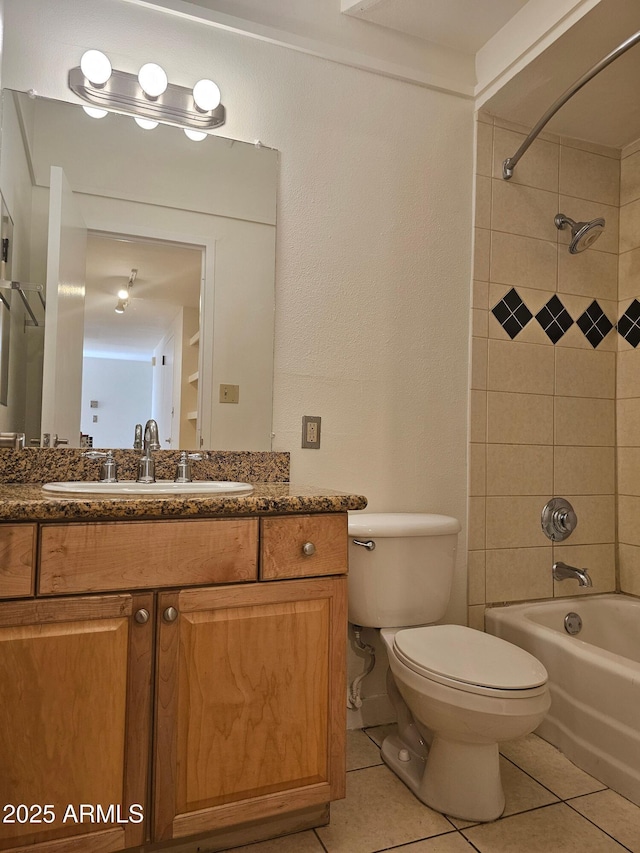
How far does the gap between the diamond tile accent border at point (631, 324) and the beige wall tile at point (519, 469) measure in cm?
60

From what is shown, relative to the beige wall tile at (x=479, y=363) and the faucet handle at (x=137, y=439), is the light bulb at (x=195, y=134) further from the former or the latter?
the beige wall tile at (x=479, y=363)

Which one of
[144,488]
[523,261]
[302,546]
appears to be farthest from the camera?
[523,261]

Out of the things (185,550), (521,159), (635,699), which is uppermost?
(521,159)

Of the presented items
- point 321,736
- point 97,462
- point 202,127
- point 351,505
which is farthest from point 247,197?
point 321,736

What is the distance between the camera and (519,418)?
227 centimetres

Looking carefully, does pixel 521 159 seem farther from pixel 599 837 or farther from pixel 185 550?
pixel 599 837

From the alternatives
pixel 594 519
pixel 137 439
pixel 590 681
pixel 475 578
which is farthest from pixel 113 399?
pixel 594 519

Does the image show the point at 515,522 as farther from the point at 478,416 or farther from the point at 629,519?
the point at 629,519

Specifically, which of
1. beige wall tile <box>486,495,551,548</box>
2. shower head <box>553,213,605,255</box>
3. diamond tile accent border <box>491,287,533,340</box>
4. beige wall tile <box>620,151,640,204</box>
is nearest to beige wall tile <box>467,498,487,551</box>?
beige wall tile <box>486,495,551,548</box>

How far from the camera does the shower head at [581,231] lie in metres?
2.14

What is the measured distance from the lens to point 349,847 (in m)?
1.39

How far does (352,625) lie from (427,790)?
1.75 ft

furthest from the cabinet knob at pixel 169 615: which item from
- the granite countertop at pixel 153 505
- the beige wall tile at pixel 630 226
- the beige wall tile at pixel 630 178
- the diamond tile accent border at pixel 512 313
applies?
the beige wall tile at pixel 630 178

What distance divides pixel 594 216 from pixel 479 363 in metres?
0.89
